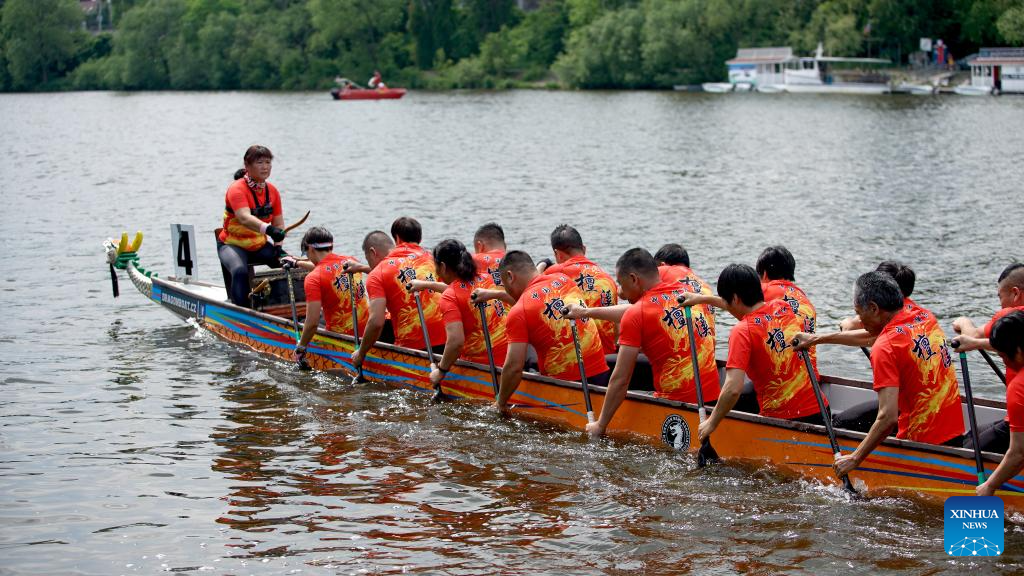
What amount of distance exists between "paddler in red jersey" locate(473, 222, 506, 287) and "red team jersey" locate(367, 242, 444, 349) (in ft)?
1.91

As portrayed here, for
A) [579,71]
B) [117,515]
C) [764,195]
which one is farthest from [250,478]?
[579,71]

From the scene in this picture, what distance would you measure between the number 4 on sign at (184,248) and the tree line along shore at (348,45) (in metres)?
80.0

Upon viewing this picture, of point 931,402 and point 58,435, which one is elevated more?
point 931,402

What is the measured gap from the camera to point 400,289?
519 inches

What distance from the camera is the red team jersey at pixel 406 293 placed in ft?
42.7

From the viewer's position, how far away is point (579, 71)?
9794cm

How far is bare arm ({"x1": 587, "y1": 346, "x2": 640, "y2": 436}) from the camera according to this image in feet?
34.6

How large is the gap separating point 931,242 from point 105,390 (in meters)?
17.7

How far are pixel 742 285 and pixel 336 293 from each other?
19.5 feet

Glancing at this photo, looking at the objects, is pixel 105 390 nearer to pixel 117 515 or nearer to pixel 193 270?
pixel 193 270

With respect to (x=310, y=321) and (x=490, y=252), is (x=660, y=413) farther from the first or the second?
(x=310, y=321)

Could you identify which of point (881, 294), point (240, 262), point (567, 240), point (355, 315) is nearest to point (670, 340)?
point (567, 240)

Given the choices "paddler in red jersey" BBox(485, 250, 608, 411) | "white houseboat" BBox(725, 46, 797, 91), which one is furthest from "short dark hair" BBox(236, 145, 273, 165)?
"white houseboat" BBox(725, 46, 797, 91)

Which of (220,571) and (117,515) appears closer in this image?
(220,571)
